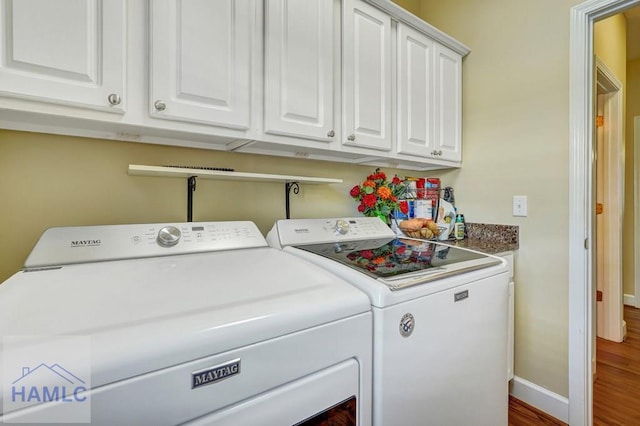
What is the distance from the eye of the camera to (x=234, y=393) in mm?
598

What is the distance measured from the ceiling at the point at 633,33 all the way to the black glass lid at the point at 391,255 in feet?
8.72

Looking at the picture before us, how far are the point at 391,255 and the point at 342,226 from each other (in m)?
0.37

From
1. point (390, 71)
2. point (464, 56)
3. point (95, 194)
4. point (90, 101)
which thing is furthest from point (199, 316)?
point (464, 56)

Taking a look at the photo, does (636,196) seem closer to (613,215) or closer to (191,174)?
(613,215)

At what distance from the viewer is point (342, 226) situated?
1.51 metres

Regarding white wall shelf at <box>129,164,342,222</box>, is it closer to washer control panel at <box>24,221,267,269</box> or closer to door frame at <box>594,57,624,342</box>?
washer control panel at <box>24,221,267,269</box>

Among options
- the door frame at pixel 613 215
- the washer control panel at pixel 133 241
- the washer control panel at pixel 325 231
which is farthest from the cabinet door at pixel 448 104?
the door frame at pixel 613 215

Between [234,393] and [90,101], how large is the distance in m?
0.95

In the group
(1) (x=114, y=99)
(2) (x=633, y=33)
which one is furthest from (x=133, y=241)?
(2) (x=633, y=33)

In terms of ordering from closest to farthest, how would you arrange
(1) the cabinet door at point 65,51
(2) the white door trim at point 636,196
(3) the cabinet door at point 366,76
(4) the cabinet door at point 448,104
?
(1) the cabinet door at point 65,51 → (3) the cabinet door at point 366,76 → (4) the cabinet door at point 448,104 → (2) the white door trim at point 636,196

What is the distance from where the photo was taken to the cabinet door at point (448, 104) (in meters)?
1.91

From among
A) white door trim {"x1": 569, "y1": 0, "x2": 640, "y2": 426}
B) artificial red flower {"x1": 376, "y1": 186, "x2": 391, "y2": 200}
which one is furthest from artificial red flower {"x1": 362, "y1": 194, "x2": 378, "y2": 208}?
white door trim {"x1": 569, "y1": 0, "x2": 640, "y2": 426}

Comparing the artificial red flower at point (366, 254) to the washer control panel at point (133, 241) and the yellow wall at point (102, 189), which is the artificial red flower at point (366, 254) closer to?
the washer control panel at point (133, 241)

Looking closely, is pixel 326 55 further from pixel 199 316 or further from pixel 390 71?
pixel 199 316
